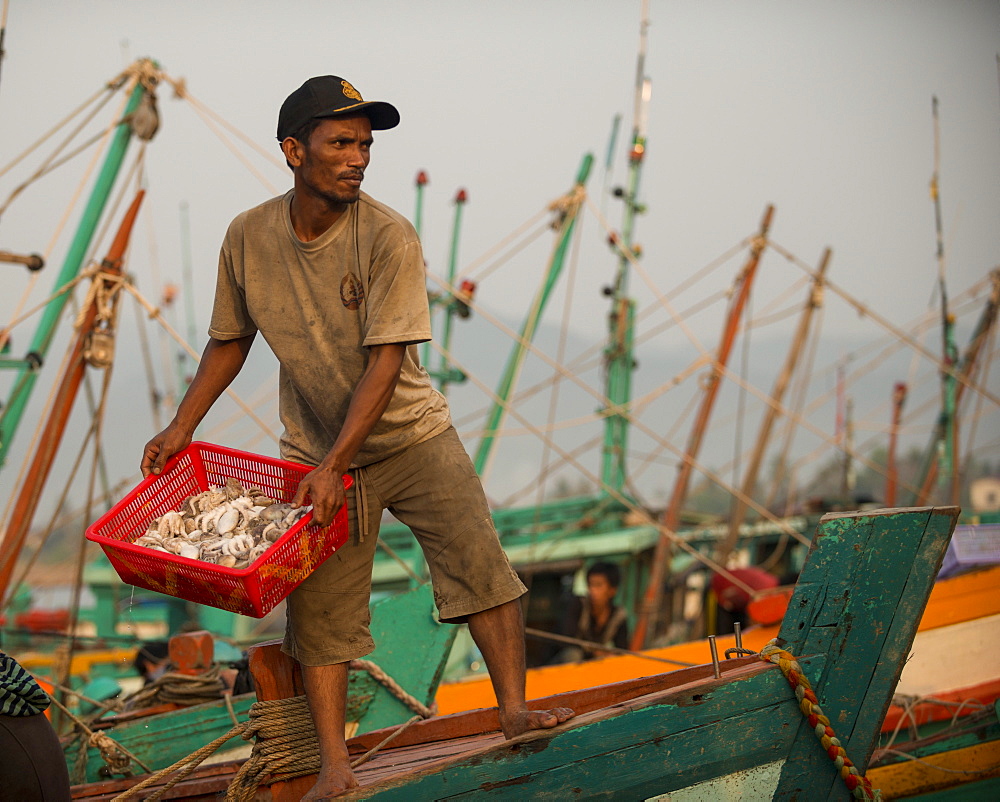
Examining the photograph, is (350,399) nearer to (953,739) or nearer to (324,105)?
(324,105)

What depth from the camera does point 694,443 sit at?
1017 cm

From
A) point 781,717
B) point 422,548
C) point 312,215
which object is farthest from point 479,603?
point 312,215

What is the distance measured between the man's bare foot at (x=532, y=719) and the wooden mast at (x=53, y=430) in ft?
12.7

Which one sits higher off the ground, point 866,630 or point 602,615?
point 866,630

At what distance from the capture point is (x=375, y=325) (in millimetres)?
2533

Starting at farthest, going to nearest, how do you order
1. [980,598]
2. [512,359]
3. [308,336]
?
[512,359] → [980,598] → [308,336]

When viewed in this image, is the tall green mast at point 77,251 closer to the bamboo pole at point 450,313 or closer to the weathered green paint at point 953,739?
the bamboo pole at point 450,313

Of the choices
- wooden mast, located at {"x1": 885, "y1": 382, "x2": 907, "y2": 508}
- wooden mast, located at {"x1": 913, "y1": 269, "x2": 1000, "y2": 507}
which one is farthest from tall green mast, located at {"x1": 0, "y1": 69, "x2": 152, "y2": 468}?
wooden mast, located at {"x1": 885, "y1": 382, "x2": 907, "y2": 508}

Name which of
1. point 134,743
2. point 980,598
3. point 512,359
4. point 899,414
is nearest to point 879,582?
point 134,743

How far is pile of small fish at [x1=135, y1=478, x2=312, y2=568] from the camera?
2510 millimetres

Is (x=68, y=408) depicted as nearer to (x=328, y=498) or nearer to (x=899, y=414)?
(x=328, y=498)

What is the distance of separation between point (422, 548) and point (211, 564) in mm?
607

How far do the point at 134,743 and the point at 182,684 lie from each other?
378 mm

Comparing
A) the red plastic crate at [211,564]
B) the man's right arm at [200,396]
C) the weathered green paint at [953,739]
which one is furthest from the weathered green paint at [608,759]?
the weathered green paint at [953,739]
